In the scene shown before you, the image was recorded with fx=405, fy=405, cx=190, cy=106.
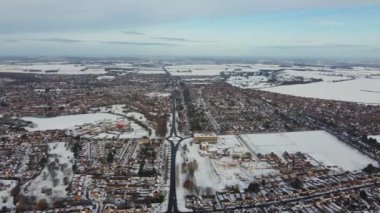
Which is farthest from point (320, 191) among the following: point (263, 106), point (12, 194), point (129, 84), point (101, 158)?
point (129, 84)

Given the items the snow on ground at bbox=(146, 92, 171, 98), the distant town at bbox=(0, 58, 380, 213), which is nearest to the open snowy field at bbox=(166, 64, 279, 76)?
the snow on ground at bbox=(146, 92, 171, 98)

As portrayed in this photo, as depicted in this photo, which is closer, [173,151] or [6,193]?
[6,193]

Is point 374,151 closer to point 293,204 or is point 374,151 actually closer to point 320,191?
point 320,191

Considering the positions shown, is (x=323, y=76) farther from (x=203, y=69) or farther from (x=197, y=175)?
(x=197, y=175)

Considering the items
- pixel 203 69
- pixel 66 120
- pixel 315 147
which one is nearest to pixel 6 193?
pixel 66 120

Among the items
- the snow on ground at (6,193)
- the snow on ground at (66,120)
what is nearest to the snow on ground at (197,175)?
the snow on ground at (6,193)

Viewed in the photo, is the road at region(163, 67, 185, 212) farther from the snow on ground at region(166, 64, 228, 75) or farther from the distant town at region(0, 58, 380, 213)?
the snow on ground at region(166, 64, 228, 75)
